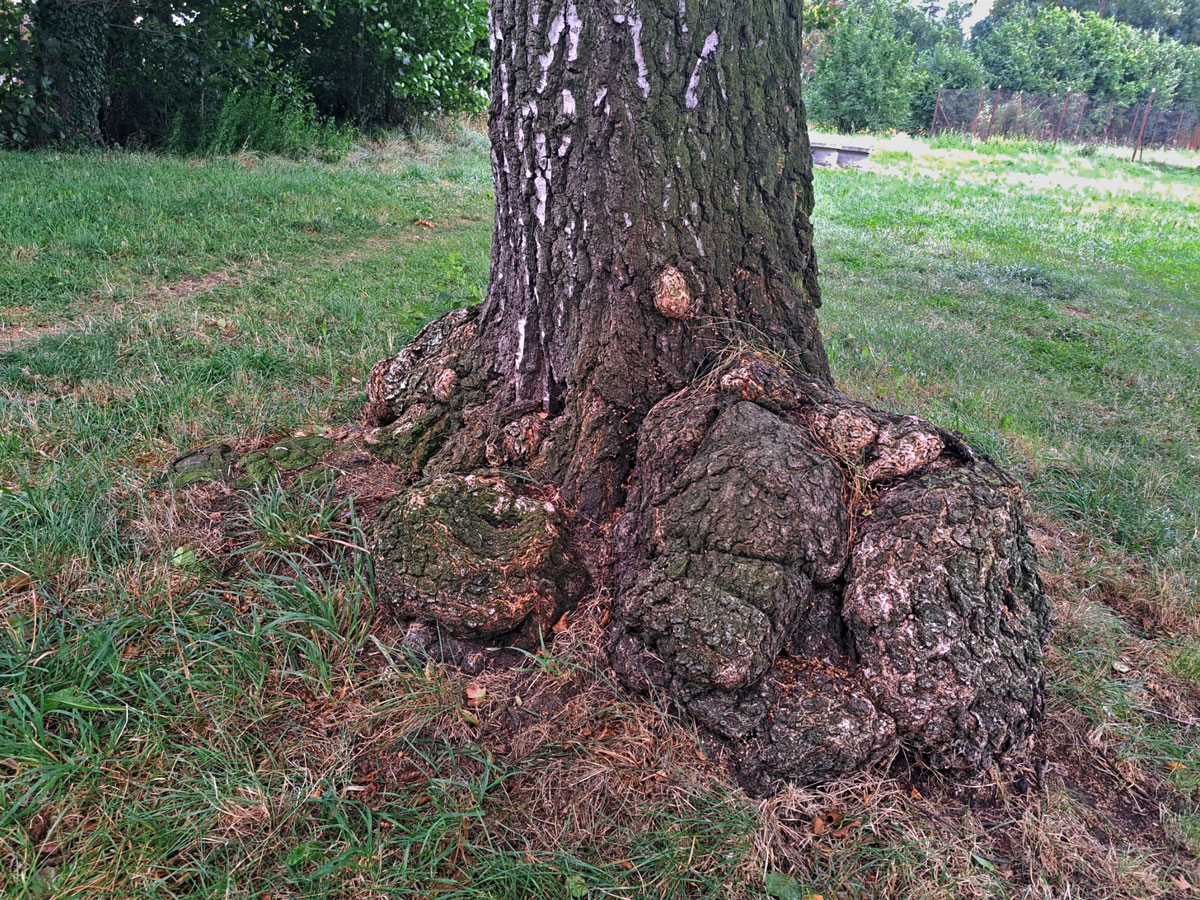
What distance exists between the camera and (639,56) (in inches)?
93.3

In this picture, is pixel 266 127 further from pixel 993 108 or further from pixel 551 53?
pixel 993 108

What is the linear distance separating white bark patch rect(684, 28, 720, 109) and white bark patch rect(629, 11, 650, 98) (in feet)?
0.44

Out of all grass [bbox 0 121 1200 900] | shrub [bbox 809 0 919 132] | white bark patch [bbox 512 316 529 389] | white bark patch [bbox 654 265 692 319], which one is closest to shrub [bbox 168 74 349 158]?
grass [bbox 0 121 1200 900]

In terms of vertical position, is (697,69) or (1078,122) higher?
(1078,122)

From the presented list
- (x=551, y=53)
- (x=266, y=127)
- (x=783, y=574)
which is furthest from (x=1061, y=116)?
(x=783, y=574)

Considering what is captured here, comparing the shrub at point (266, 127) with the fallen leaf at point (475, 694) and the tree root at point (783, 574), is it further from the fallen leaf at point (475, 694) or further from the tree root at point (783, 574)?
the fallen leaf at point (475, 694)

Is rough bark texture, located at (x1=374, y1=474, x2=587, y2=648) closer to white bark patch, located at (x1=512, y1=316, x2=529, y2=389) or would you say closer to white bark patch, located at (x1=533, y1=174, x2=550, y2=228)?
white bark patch, located at (x1=512, y1=316, x2=529, y2=389)

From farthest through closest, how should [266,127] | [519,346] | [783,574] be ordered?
[266,127] → [519,346] → [783,574]

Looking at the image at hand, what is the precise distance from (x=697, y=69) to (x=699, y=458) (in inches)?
48.2

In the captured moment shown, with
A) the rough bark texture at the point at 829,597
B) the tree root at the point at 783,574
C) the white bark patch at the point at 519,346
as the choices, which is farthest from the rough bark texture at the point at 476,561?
the white bark patch at the point at 519,346

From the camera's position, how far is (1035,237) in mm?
10555

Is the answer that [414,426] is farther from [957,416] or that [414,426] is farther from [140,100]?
[140,100]

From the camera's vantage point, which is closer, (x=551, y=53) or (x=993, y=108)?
(x=551, y=53)

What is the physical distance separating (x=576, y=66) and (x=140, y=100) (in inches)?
398
